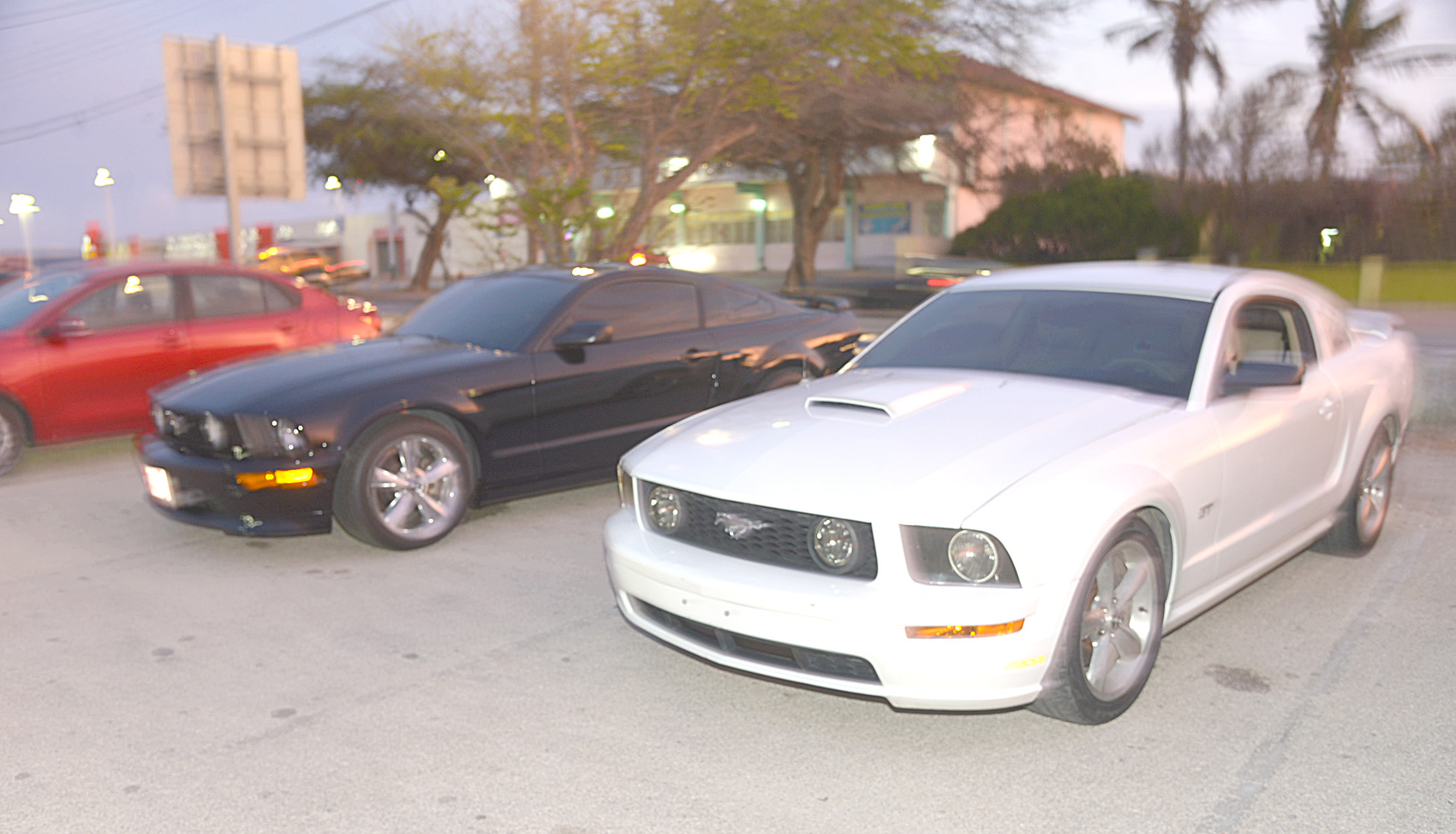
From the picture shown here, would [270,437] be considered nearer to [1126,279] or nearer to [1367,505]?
[1126,279]

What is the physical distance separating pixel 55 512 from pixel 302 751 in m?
4.29

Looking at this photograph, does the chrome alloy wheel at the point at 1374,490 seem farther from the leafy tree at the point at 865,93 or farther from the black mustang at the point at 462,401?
the leafy tree at the point at 865,93

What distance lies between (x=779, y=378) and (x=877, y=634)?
437cm

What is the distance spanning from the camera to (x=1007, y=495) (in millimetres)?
3398

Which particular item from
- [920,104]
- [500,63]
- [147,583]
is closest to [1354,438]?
[147,583]

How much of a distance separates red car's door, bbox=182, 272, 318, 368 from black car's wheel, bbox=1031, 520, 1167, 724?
704 cm

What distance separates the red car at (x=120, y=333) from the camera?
7816mm

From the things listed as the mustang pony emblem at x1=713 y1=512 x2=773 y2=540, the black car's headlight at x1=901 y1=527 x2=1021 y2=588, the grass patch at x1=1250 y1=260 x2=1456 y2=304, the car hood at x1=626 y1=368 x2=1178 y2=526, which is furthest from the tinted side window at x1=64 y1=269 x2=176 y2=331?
the grass patch at x1=1250 y1=260 x2=1456 y2=304

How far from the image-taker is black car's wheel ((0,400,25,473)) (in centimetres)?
775

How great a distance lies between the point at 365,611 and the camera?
195 inches

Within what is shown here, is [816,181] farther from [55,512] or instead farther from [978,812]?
[978,812]

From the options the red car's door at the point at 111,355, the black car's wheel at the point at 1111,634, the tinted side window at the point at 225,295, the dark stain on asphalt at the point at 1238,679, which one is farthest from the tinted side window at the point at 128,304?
the dark stain on asphalt at the point at 1238,679

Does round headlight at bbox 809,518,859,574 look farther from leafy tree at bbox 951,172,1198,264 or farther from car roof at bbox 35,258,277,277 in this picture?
leafy tree at bbox 951,172,1198,264

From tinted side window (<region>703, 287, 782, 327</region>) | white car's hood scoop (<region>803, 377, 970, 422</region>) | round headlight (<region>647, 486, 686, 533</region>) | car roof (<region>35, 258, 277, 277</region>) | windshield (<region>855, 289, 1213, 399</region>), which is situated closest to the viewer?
round headlight (<region>647, 486, 686, 533</region>)
